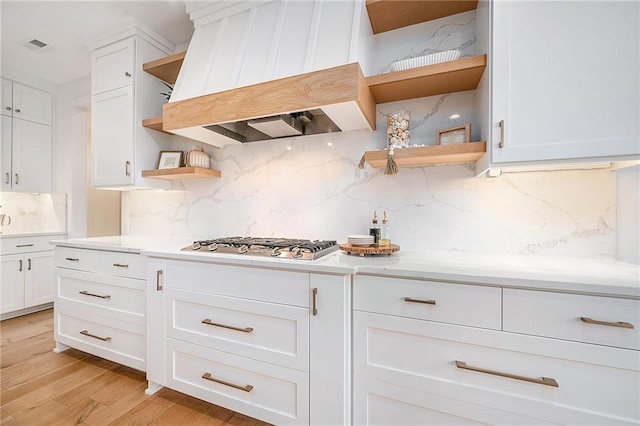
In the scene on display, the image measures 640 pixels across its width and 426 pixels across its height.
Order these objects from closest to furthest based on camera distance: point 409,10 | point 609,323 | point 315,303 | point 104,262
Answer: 1. point 609,323
2. point 315,303
3. point 409,10
4. point 104,262

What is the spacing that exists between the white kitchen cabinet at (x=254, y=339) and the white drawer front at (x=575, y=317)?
2.12ft

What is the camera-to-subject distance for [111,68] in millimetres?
2326

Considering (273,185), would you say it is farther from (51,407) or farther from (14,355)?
(14,355)

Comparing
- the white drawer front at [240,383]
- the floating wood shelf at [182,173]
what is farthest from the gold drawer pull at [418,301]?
the floating wood shelf at [182,173]

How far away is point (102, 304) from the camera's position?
75.9 inches

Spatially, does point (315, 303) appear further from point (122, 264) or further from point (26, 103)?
point (26, 103)

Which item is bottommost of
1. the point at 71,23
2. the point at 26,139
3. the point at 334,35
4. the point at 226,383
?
the point at 226,383

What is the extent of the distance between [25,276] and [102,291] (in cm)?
195

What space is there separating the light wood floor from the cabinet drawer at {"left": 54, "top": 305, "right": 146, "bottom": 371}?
4.7 inches

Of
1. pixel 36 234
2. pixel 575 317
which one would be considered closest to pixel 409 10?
pixel 575 317

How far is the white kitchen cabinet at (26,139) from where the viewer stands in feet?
9.59

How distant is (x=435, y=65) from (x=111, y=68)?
8.43 ft

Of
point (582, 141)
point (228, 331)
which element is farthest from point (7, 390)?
point (582, 141)

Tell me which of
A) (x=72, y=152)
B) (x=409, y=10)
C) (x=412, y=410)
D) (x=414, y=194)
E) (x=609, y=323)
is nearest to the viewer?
(x=609, y=323)
